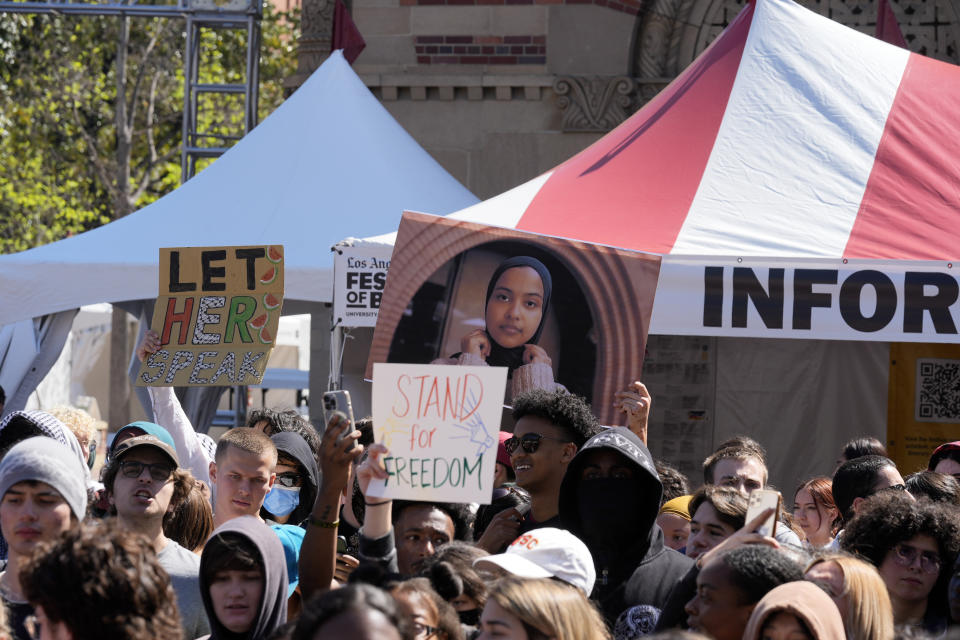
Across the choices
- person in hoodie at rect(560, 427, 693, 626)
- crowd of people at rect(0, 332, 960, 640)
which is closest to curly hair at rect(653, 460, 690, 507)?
crowd of people at rect(0, 332, 960, 640)

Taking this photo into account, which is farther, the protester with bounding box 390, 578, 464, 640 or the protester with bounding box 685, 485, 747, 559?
the protester with bounding box 685, 485, 747, 559

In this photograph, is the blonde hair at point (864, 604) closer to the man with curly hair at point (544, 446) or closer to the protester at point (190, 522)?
the man with curly hair at point (544, 446)

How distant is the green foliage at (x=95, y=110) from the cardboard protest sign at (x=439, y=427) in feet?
55.9

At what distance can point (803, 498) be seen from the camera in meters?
5.44

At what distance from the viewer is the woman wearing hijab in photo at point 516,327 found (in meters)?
5.94

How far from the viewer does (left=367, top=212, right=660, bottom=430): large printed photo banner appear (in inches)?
228

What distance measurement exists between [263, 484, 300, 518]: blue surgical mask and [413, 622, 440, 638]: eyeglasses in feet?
5.66

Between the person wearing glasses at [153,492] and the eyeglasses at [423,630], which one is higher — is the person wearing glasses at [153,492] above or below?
above

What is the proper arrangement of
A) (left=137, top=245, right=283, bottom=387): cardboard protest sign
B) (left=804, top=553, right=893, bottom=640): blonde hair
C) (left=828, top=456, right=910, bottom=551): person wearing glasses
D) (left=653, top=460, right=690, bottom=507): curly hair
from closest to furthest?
(left=804, top=553, right=893, bottom=640): blonde hair
(left=828, top=456, right=910, bottom=551): person wearing glasses
(left=653, top=460, right=690, bottom=507): curly hair
(left=137, top=245, right=283, bottom=387): cardboard protest sign

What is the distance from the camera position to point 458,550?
342cm

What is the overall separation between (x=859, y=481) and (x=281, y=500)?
225cm

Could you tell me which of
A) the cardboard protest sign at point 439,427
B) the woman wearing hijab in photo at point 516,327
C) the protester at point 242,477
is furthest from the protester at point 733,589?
the woman wearing hijab in photo at point 516,327

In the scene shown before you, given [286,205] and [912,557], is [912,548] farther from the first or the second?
[286,205]

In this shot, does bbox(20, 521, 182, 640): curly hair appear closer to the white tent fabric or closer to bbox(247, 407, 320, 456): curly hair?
bbox(247, 407, 320, 456): curly hair
